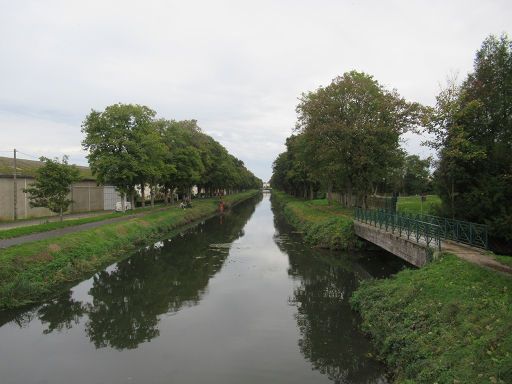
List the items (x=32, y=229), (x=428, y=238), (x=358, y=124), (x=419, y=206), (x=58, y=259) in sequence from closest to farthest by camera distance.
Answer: (x=428, y=238)
(x=58, y=259)
(x=32, y=229)
(x=358, y=124)
(x=419, y=206)

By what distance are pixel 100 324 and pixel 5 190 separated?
24.6m

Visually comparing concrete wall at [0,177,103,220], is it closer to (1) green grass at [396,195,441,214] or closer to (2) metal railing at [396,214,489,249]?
(1) green grass at [396,195,441,214]

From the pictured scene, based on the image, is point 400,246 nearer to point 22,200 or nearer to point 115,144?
point 115,144

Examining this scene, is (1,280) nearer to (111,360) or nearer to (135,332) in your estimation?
(135,332)

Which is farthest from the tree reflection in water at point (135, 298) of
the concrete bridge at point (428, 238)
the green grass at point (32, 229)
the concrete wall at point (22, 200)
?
the concrete wall at point (22, 200)

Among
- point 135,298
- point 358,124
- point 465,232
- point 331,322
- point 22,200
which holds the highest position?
point 358,124

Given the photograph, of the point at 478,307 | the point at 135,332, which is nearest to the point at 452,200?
the point at 478,307

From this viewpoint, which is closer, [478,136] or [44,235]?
[478,136]

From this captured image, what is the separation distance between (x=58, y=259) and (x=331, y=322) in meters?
14.7

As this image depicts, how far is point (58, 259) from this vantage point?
21406 mm

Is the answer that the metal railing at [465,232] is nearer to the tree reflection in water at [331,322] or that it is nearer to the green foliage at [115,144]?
the tree reflection in water at [331,322]

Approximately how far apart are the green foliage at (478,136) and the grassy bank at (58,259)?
19.9 m

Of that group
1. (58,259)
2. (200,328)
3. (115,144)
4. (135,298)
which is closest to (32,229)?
(58,259)

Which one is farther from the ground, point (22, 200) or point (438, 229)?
point (22, 200)
